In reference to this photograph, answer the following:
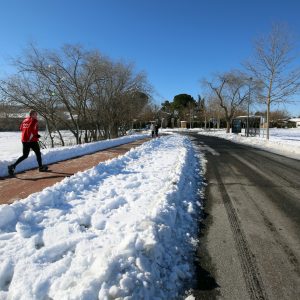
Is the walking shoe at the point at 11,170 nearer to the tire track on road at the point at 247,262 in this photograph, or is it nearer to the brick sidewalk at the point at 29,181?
the brick sidewalk at the point at 29,181

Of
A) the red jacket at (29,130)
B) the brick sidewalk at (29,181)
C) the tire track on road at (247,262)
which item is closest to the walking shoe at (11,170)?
the brick sidewalk at (29,181)

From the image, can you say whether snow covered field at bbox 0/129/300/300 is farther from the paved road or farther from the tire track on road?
the tire track on road

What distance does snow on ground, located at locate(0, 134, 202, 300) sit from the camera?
2828 mm

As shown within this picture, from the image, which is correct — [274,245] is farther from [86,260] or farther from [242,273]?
[86,260]

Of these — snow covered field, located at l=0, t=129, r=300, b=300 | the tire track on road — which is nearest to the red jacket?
snow covered field, located at l=0, t=129, r=300, b=300

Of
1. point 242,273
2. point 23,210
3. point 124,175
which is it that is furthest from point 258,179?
point 23,210

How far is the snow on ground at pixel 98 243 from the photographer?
9.28 feet

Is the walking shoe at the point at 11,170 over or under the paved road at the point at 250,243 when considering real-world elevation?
over

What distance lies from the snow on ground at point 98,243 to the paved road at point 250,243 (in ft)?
0.92

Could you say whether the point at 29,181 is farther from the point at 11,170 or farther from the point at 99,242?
the point at 99,242

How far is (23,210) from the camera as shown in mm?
4668

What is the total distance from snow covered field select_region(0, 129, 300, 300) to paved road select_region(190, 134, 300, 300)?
28 centimetres

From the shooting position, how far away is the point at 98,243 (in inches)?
144

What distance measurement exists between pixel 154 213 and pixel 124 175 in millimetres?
3496
